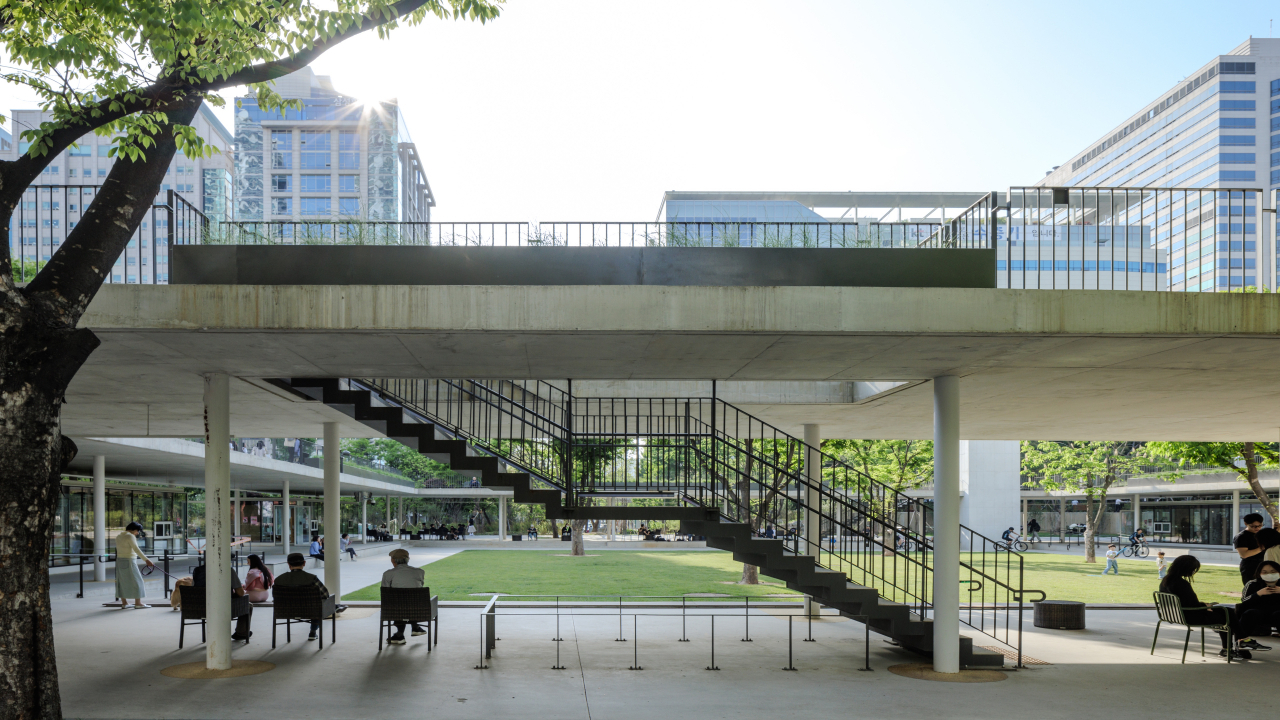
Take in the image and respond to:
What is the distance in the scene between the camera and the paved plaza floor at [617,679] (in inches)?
367

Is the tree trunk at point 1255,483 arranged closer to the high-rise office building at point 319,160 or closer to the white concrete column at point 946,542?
the white concrete column at point 946,542

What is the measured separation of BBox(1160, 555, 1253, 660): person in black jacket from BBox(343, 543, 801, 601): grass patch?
7147 millimetres

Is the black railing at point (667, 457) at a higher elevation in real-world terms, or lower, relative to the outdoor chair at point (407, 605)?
higher

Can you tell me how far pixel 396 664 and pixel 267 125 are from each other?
93.3 metres

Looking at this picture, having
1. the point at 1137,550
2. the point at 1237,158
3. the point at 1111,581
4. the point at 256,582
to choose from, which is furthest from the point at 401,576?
the point at 1237,158

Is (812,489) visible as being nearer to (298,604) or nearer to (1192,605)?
(1192,605)

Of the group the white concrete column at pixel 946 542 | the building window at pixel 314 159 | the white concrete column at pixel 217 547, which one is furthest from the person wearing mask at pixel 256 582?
the building window at pixel 314 159

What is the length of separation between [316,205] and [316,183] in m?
2.25

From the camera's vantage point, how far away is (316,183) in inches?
3684

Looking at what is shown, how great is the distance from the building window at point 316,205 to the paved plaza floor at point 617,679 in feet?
275

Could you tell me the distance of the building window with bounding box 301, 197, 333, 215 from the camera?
92875 mm

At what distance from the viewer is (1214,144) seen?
430ft

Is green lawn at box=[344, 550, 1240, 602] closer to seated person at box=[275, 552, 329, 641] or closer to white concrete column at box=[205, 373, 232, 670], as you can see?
seated person at box=[275, 552, 329, 641]

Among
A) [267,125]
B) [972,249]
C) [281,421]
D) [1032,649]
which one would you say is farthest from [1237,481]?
[267,125]
